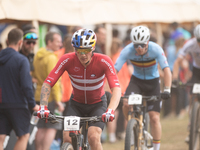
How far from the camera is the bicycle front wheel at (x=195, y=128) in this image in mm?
7445

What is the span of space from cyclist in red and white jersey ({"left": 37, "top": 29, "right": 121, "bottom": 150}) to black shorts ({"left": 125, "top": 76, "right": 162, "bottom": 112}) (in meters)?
1.35

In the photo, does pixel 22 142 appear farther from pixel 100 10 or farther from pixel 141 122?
pixel 100 10

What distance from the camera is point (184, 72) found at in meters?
13.7

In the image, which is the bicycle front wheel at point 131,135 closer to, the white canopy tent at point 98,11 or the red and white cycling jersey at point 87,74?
the red and white cycling jersey at point 87,74

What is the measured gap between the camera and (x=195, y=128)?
7.58 m

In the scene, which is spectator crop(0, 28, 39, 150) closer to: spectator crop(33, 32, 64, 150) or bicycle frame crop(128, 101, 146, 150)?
spectator crop(33, 32, 64, 150)

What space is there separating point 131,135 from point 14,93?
190 centimetres

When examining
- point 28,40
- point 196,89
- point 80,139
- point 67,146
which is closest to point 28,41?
point 28,40

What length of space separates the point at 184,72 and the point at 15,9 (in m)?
7.54

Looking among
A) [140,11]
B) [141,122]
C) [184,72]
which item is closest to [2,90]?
[141,122]

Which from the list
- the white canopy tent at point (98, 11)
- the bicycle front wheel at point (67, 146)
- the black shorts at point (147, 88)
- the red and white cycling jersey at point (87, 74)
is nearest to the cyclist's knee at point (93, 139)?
the bicycle front wheel at point (67, 146)

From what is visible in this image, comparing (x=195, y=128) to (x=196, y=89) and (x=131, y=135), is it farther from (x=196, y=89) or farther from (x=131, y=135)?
(x=131, y=135)

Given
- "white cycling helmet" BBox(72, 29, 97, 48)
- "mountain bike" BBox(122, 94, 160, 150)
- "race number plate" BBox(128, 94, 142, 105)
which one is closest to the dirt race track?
"mountain bike" BBox(122, 94, 160, 150)

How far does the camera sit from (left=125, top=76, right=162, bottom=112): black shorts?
6.77 meters
